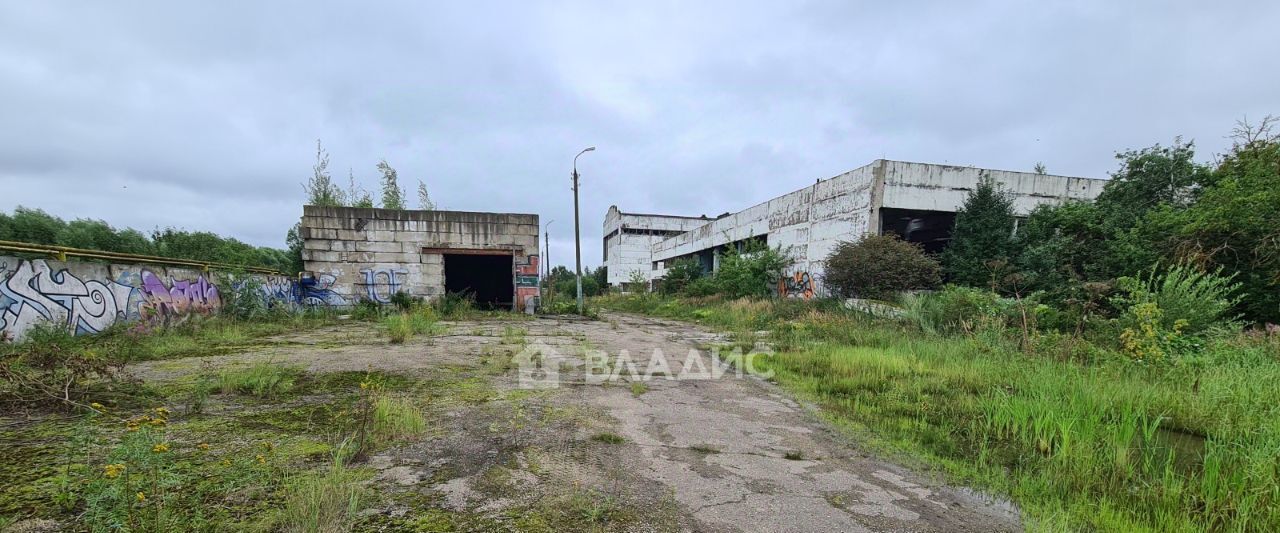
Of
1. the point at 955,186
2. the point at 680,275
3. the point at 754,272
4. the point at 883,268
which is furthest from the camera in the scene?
the point at 680,275

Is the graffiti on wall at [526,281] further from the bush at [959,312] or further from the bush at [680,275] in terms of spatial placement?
the bush at [680,275]

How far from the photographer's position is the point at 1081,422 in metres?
3.44

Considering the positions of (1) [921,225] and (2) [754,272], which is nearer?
(1) [921,225]

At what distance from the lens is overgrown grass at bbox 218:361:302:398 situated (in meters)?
4.23

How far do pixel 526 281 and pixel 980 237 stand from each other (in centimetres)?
1486

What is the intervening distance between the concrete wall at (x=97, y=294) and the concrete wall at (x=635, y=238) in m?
31.3

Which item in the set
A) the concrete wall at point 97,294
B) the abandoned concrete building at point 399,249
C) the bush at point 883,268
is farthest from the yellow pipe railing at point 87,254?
the bush at point 883,268

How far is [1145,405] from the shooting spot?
383 cm

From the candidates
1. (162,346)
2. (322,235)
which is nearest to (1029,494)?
(162,346)

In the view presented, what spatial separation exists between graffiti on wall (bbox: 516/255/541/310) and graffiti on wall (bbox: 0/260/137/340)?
8555 millimetres

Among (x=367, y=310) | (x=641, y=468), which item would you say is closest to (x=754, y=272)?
(x=367, y=310)

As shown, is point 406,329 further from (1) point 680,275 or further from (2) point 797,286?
(1) point 680,275

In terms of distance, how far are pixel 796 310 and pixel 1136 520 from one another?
456 inches
